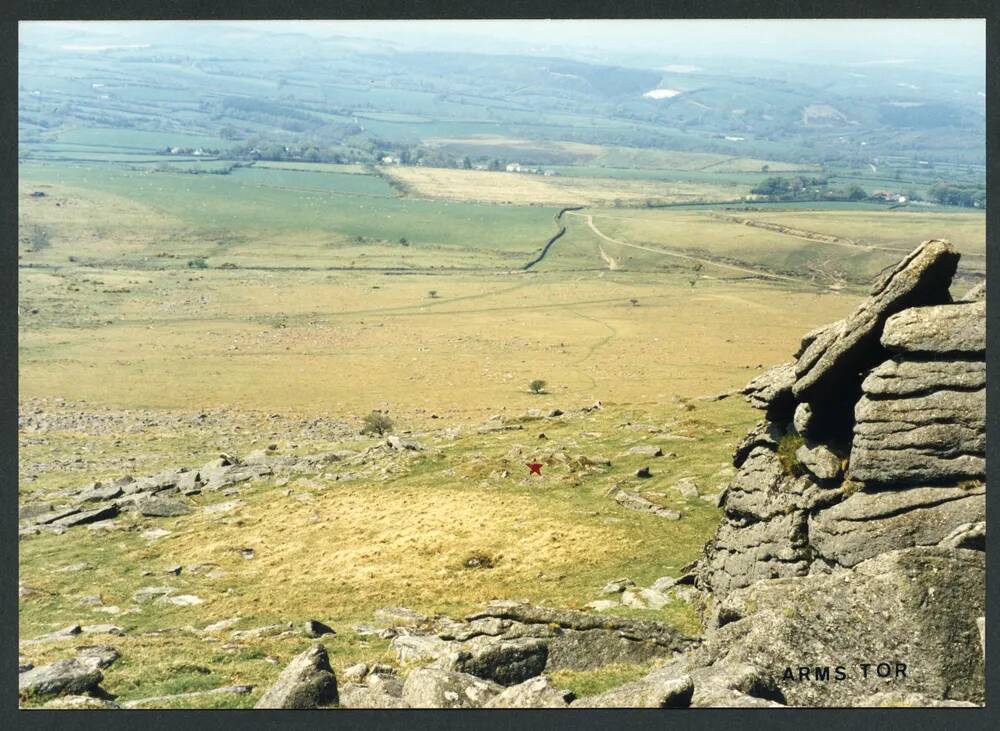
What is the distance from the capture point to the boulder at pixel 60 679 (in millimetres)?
22719

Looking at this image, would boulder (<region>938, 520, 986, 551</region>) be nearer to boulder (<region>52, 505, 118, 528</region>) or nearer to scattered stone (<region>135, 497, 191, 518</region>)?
scattered stone (<region>135, 497, 191, 518</region>)

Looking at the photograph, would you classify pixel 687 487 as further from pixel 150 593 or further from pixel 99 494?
pixel 99 494

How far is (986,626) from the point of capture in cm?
2044

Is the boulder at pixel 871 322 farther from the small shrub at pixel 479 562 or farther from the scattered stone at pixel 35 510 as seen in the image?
the scattered stone at pixel 35 510

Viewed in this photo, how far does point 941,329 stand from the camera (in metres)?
21.9

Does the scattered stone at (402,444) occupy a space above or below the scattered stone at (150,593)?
below

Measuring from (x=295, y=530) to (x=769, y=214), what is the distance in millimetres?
171172

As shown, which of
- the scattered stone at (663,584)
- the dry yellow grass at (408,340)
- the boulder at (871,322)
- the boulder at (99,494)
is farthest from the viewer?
the dry yellow grass at (408,340)

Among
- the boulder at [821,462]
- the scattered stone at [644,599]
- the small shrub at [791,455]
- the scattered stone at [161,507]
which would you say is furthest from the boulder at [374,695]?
the scattered stone at [161,507]

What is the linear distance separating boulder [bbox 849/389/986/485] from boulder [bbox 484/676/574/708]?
8.27 metres

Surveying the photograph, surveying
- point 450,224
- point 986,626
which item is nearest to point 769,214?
point 450,224

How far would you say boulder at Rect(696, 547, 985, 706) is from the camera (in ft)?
67.4

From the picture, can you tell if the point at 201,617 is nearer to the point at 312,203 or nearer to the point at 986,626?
the point at 986,626

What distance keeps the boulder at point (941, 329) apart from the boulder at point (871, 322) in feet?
1.69
